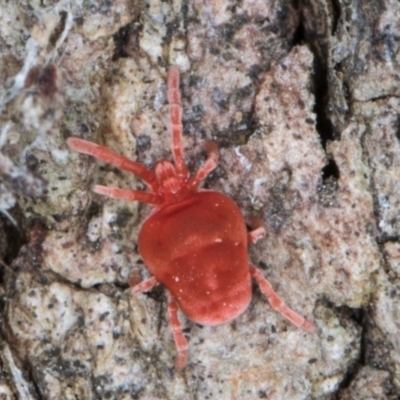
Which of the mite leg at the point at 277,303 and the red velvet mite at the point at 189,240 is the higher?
the red velvet mite at the point at 189,240

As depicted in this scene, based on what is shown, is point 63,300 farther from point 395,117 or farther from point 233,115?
point 395,117

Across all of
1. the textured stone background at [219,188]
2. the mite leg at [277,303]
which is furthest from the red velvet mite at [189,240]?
the textured stone background at [219,188]

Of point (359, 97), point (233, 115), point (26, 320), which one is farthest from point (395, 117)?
point (26, 320)

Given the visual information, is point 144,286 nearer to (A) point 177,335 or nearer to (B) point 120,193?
(A) point 177,335

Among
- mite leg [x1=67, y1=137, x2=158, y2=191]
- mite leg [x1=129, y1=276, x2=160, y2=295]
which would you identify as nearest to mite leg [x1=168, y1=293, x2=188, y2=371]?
mite leg [x1=129, y1=276, x2=160, y2=295]

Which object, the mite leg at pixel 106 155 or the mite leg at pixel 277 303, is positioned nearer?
the mite leg at pixel 106 155

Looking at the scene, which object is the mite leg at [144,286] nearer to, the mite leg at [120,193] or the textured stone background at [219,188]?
the textured stone background at [219,188]

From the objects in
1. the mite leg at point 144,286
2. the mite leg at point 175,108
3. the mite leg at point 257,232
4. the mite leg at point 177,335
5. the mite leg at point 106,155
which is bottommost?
the mite leg at point 177,335

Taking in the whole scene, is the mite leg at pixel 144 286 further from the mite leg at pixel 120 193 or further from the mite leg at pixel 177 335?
the mite leg at pixel 120 193
